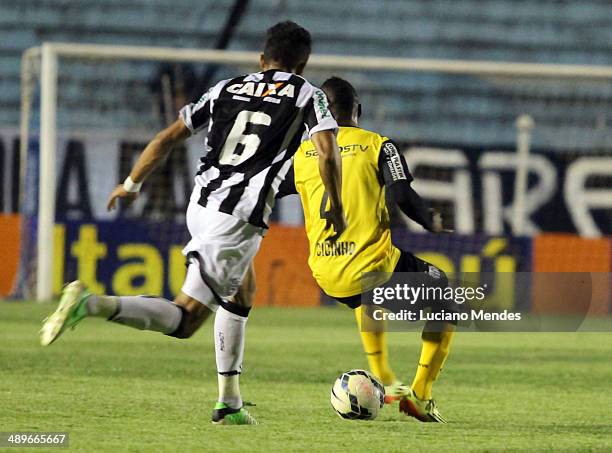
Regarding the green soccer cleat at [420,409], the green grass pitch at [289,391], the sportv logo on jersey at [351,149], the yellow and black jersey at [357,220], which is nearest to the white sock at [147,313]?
the green grass pitch at [289,391]

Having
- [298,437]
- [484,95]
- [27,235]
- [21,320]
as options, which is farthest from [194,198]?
[484,95]

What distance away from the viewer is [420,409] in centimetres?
645

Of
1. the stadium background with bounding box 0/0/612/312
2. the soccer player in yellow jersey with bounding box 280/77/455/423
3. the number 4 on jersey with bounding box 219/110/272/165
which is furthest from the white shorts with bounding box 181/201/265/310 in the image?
the stadium background with bounding box 0/0/612/312

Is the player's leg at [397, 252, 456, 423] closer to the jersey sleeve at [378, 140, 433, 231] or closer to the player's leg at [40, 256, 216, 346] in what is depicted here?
the jersey sleeve at [378, 140, 433, 231]

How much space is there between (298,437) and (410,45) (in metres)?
12.8

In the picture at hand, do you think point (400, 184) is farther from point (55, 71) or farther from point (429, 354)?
point (55, 71)

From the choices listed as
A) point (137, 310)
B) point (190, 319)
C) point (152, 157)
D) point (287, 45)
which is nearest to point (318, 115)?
point (287, 45)

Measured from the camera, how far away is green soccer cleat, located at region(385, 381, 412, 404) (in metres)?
6.53

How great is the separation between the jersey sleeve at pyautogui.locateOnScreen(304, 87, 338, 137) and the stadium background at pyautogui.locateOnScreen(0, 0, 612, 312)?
8.89 m

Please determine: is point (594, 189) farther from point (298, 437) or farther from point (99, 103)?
point (298, 437)

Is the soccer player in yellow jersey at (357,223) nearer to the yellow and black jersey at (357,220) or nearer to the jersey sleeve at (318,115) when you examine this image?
the yellow and black jersey at (357,220)

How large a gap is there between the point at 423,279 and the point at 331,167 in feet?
3.70

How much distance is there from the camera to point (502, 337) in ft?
41.1

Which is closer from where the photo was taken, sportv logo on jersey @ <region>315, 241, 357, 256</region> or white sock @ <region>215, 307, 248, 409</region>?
white sock @ <region>215, 307, 248, 409</region>
